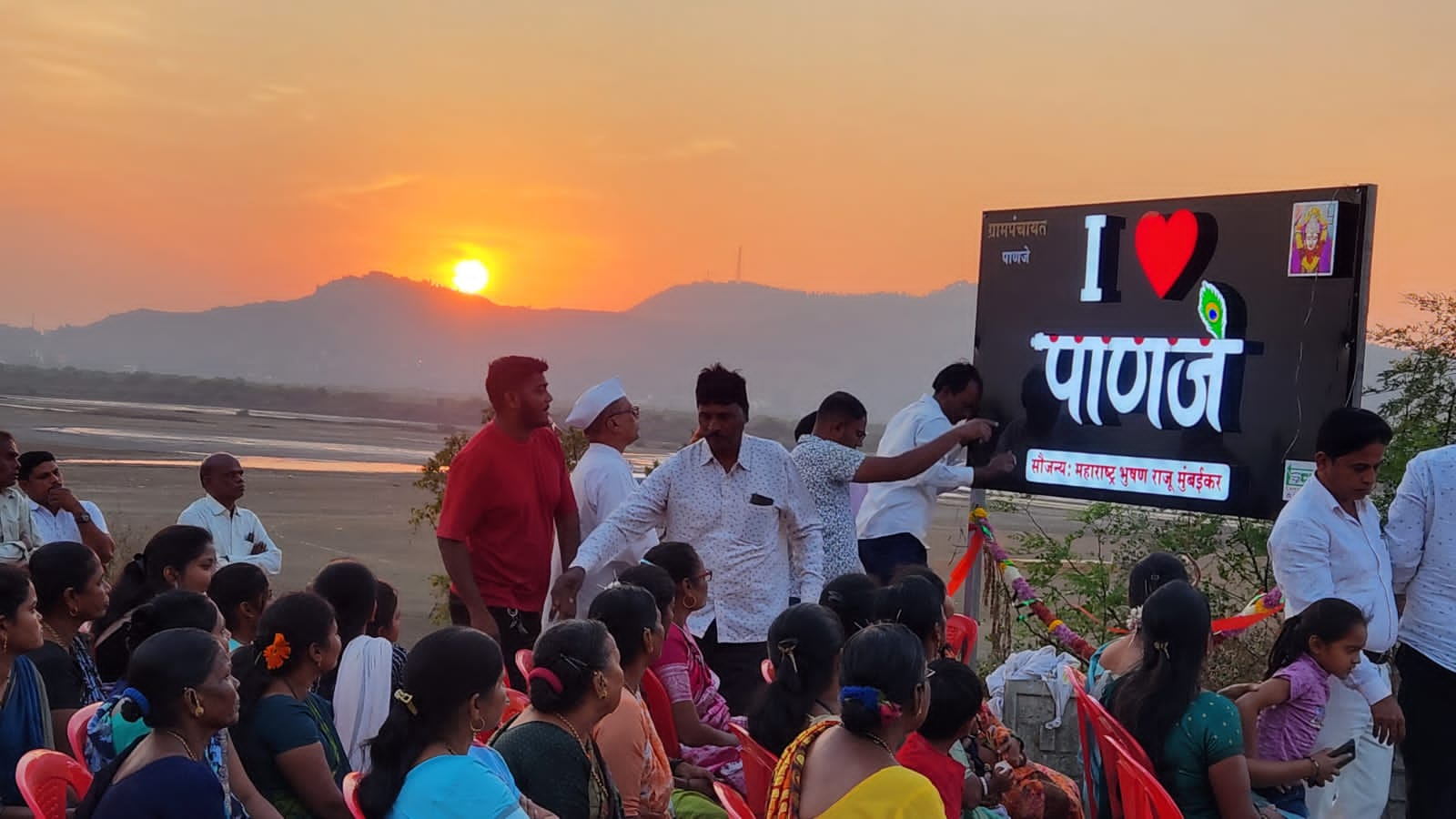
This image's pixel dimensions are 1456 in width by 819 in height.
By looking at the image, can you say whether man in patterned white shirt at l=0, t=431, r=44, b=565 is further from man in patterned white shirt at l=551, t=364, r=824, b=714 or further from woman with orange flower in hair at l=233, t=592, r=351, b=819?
woman with orange flower in hair at l=233, t=592, r=351, b=819

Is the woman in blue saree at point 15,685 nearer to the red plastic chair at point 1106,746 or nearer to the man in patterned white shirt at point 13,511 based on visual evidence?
the man in patterned white shirt at point 13,511

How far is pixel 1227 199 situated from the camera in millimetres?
6590

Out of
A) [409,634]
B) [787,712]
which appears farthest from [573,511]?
[409,634]

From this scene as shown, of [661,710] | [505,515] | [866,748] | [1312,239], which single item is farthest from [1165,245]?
[866,748]

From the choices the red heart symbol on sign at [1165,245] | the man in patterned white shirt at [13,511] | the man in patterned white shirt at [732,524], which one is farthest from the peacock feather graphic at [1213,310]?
the man in patterned white shirt at [13,511]

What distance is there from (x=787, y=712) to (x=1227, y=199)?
12.9 ft

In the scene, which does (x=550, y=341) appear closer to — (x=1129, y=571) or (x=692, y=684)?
(x=1129, y=571)

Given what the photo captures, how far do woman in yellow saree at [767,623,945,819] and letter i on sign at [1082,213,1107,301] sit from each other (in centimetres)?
416

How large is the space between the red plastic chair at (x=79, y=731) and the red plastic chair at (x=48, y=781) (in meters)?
0.28

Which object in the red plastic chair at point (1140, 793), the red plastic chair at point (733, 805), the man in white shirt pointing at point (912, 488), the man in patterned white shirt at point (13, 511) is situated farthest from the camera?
the man in white shirt pointing at point (912, 488)

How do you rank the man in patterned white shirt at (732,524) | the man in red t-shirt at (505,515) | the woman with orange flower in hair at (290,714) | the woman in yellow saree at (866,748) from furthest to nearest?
1. the man in red t-shirt at (505,515)
2. the man in patterned white shirt at (732,524)
3. the woman with orange flower in hair at (290,714)
4. the woman in yellow saree at (866,748)

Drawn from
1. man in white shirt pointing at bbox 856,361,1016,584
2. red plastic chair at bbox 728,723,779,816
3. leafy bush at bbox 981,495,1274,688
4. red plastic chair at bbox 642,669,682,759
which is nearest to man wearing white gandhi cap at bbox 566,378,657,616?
man in white shirt pointing at bbox 856,361,1016,584

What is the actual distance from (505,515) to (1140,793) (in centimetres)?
287

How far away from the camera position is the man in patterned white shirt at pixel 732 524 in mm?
5320
